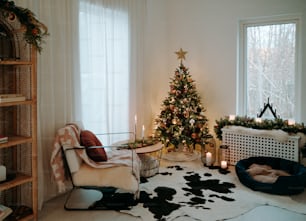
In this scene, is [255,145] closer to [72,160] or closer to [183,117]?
[183,117]

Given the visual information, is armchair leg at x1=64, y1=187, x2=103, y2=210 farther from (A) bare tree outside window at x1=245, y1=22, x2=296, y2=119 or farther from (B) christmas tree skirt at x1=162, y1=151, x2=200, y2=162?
(A) bare tree outside window at x1=245, y1=22, x2=296, y2=119

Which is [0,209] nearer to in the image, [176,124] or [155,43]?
[176,124]

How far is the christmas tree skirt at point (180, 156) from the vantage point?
4917mm

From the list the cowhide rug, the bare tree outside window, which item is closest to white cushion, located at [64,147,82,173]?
the cowhide rug

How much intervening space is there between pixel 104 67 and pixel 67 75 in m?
0.69

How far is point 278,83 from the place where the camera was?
4809mm

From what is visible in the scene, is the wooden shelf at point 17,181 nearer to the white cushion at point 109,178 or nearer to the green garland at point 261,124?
the white cushion at point 109,178

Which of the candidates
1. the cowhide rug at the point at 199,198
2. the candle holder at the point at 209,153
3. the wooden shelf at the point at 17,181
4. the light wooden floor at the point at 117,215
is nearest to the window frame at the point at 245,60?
the candle holder at the point at 209,153

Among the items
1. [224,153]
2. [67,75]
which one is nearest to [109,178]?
[67,75]

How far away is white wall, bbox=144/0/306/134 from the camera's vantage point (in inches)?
198

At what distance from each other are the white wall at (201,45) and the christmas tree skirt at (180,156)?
0.63m

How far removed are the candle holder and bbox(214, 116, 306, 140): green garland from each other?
19 cm

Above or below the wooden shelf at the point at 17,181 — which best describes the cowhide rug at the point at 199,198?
below

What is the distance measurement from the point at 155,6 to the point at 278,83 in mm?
2428
